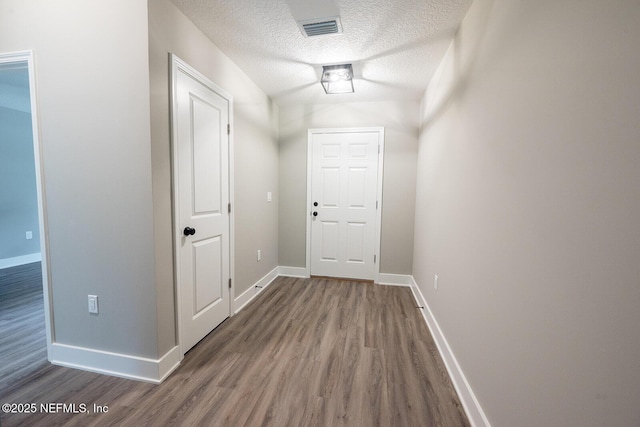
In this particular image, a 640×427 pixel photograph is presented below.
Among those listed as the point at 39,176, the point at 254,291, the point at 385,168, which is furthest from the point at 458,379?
the point at 39,176

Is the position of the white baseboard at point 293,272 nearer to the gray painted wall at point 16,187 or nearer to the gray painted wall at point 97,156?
the gray painted wall at point 97,156

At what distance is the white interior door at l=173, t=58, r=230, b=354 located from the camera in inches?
67.2

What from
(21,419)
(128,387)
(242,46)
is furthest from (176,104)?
(21,419)

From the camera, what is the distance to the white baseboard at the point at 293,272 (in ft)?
11.7

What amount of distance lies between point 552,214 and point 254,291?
8.92ft

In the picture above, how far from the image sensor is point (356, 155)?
336 centimetres

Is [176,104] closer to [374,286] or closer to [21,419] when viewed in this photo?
[21,419]

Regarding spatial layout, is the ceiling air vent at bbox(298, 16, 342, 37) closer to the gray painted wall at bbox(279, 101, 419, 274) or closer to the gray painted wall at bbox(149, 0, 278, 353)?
the gray painted wall at bbox(149, 0, 278, 353)

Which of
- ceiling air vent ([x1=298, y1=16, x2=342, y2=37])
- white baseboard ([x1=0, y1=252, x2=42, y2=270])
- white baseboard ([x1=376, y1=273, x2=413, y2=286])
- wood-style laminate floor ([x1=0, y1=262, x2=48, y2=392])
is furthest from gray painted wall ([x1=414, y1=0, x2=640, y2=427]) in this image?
white baseboard ([x1=0, y1=252, x2=42, y2=270])

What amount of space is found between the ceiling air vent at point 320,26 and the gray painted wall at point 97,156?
3.30ft

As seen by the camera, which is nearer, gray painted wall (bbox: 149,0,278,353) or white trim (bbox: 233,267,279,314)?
gray painted wall (bbox: 149,0,278,353)

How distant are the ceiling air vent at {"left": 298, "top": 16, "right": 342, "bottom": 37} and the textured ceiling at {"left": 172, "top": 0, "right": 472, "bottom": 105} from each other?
0.13ft

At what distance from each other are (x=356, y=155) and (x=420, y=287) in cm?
184

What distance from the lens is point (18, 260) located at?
3957 mm
